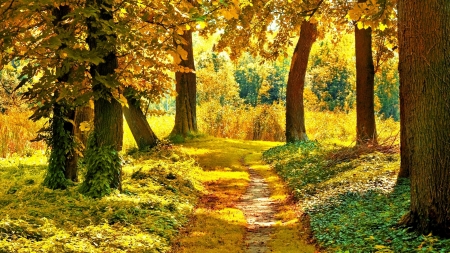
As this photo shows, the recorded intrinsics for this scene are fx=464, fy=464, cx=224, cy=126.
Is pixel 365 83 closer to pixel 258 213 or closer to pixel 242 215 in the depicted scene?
pixel 258 213

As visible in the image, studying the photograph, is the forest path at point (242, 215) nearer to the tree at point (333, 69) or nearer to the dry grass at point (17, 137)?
the dry grass at point (17, 137)

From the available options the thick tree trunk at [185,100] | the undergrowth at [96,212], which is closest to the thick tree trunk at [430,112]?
the undergrowth at [96,212]

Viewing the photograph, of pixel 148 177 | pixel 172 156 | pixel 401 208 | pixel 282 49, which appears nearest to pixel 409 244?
pixel 401 208

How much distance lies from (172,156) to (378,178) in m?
6.10

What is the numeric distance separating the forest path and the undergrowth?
362mm

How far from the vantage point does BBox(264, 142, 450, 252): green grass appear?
19.8 ft

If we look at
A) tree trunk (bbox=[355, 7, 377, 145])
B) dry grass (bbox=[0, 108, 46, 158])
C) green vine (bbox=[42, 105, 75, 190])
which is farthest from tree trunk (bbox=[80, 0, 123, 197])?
tree trunk (bbox=[355, 7, 377, 145])

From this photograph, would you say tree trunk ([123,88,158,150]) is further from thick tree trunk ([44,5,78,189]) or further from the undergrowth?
thick tree trunk ([44,5,78,189])

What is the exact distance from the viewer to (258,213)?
30.5 ft

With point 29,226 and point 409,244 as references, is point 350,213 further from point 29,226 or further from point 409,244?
point 29,226

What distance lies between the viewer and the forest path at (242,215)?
705 cm

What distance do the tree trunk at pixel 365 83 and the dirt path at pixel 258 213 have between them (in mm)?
3662

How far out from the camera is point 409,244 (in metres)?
5.66

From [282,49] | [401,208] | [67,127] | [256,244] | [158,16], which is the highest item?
[282,49]
